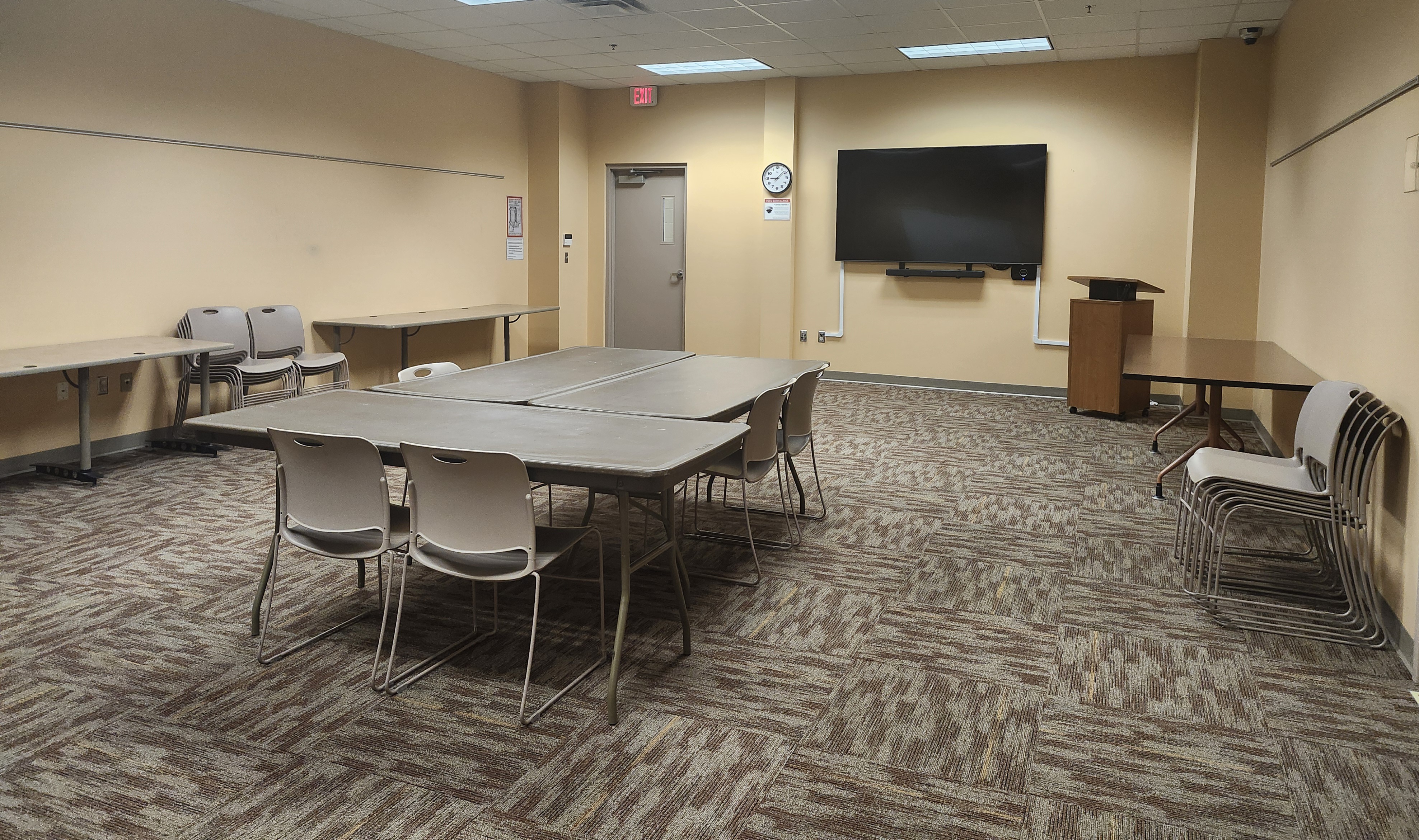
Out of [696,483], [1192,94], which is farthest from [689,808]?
[1192,94]

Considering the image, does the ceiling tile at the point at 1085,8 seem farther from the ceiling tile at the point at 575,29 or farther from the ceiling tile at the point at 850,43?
the ceiling tile at the point at 575,29

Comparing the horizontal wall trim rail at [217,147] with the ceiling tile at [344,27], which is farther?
the ceiling tile at [344,27]

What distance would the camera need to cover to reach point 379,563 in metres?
3.42

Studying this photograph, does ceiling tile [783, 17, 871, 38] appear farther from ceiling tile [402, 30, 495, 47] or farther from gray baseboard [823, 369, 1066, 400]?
gray baseboard [823, 369, 1066, 400]

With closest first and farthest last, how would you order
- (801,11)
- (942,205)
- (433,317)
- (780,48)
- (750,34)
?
(801,11)
(750,34)
(780,48)
(433,317)
(942,205)

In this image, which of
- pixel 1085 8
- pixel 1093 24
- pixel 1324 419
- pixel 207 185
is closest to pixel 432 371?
pixel 207 185

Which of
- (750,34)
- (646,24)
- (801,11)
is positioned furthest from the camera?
(750,34)

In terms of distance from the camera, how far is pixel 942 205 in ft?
30.1

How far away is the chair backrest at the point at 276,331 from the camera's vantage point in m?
7.00

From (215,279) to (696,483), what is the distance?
4.14 m

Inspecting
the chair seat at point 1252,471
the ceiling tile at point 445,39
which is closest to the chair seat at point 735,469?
the chair seat at point 1252,471

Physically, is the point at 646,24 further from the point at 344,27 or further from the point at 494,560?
the point at 494,560

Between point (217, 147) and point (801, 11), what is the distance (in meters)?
4.10

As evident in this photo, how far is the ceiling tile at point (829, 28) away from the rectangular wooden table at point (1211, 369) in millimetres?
2991
